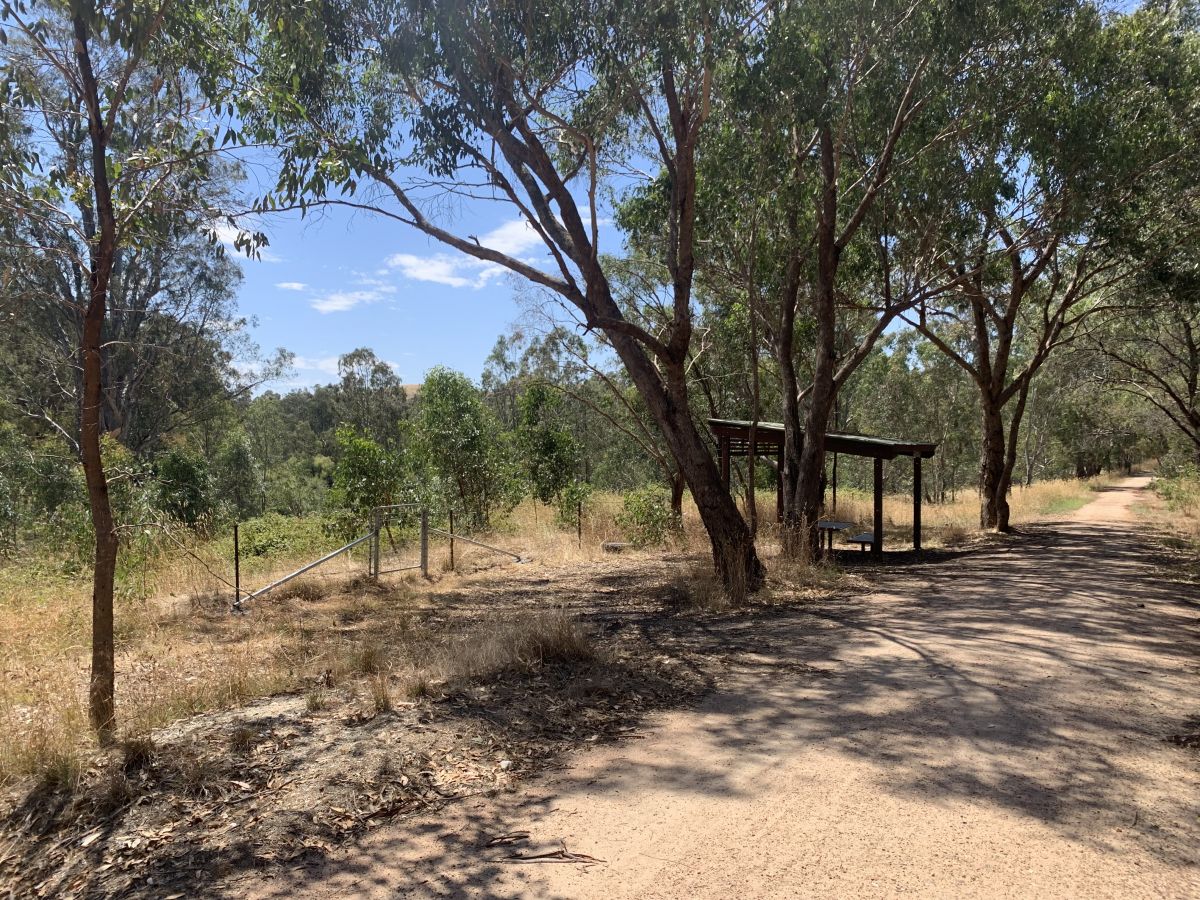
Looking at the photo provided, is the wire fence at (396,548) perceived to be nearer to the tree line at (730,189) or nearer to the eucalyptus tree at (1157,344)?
the tree line at (730,189)

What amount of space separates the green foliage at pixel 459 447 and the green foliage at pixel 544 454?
3282mm

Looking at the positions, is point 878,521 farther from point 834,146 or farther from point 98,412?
point 98,412

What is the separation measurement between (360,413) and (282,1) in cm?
4510

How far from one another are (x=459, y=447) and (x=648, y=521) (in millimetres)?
6531

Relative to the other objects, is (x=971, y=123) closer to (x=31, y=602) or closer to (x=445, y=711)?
(x=445, y=711)

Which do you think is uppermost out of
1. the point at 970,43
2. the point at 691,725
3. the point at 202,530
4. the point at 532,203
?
the point at 970,43

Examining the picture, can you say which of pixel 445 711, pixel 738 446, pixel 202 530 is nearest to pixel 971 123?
pixel 738 446

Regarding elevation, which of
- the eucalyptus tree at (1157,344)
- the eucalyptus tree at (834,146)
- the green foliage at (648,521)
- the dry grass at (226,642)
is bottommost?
the dry grass at (226,642)

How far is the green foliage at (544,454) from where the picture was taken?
2456cm

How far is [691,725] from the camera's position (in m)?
5.05

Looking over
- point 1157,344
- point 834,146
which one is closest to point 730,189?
point 834,146

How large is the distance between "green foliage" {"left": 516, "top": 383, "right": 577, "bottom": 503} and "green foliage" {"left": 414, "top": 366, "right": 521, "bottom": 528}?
328 centimetres

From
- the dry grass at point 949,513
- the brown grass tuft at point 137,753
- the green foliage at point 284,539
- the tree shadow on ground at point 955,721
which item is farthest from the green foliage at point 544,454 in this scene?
the brown grass tuft at point 137,753

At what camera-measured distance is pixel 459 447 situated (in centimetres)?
2061
